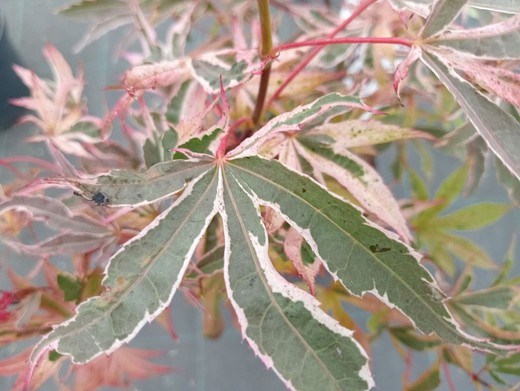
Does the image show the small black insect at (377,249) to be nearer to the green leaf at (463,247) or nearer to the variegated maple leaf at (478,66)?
the variegated maple leaf at (478,66)

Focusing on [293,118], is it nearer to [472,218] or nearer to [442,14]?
[442,14]

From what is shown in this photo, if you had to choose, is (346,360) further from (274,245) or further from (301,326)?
(274,245)

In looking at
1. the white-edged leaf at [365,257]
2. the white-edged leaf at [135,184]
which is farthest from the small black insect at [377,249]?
the white-edged leaf at [135,184]

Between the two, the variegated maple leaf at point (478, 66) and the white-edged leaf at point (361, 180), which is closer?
the variegated maple leaf at point (478, 66)

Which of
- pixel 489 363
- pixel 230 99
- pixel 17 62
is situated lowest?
pixel 489 363

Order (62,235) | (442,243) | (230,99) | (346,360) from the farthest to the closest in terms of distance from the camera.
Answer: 1. (442,243)
2. (230,99)
3. (62,235)
4. (346,360)

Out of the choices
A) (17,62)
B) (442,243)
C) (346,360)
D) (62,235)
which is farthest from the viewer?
(17,62)

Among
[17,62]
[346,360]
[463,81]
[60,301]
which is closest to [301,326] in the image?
[346,360]
